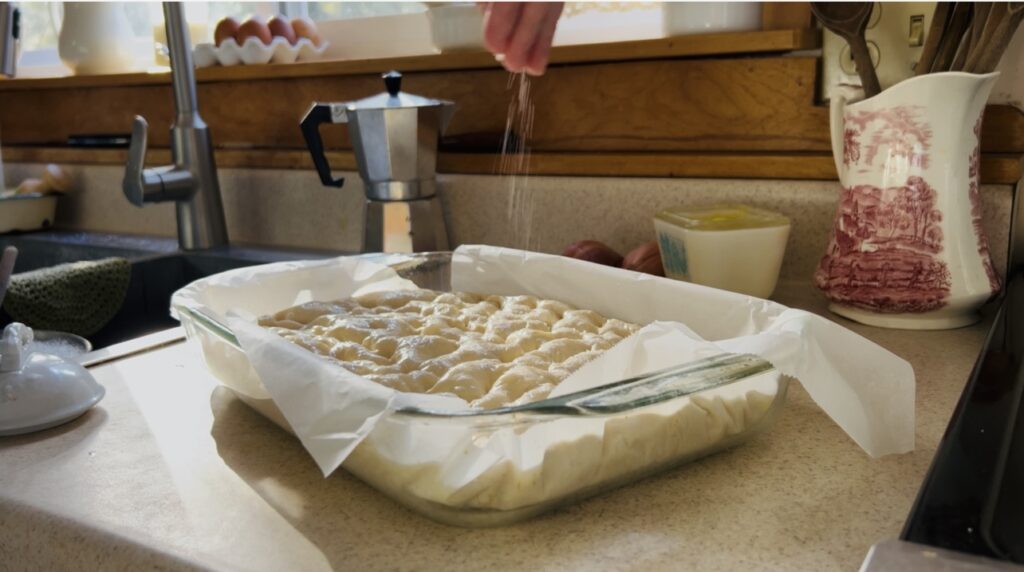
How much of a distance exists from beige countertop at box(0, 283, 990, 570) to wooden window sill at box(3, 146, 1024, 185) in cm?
37

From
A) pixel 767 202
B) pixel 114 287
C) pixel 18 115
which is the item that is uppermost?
pixel 18 115

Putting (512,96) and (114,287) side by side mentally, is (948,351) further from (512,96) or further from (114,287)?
(114,287)

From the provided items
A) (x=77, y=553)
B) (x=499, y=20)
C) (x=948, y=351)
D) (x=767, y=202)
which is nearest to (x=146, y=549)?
(x=77, y=553)

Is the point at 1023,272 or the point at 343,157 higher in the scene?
the point at 343,157

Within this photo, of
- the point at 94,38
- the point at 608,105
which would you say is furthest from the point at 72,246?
the point at 608,105

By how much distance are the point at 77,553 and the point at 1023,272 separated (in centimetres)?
86

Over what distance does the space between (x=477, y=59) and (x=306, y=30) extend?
453 mm

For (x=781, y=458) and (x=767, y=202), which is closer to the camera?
(x=781, y=458)

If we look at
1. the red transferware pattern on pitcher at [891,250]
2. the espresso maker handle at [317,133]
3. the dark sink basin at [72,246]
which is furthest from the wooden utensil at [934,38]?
the dark sink basin at [72,246]

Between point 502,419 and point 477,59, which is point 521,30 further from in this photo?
point 477,59

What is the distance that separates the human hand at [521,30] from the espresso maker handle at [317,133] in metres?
0.77

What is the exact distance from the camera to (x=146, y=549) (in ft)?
1.53

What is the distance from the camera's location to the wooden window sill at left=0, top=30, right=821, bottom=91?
3.28 ft

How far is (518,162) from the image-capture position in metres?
1.20
